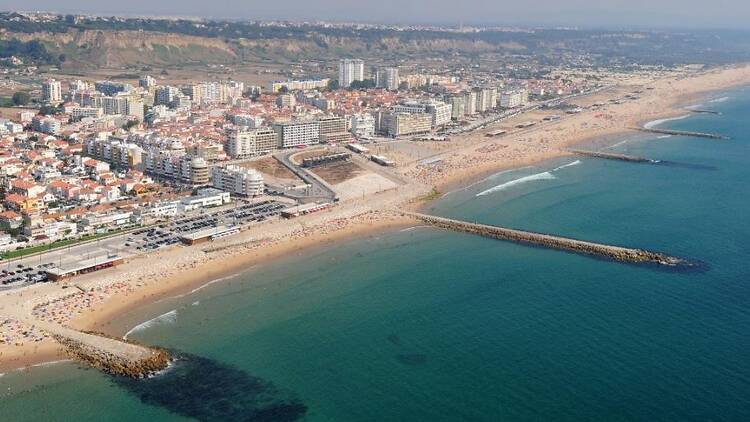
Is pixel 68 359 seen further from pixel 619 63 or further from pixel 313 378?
pixel 619 63

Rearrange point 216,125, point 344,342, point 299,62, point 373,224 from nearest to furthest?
point 344,342 → point 373,224 → point 216,125 → point 299,62

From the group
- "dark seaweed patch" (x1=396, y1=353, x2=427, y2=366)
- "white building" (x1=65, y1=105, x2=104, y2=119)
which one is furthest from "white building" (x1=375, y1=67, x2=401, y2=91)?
"dark seaweed patch" (x1=396, y1=353, x2=427, y2=366)

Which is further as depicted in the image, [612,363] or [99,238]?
[99,238]

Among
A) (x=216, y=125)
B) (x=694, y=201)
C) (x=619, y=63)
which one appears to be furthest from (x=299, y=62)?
(x=694, y=201)

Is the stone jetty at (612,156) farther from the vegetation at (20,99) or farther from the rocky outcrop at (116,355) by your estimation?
the vegetation at (20,99)

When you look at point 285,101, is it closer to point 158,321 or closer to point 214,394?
point 158,321

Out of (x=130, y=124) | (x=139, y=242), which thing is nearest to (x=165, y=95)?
(x=130, y=124)
